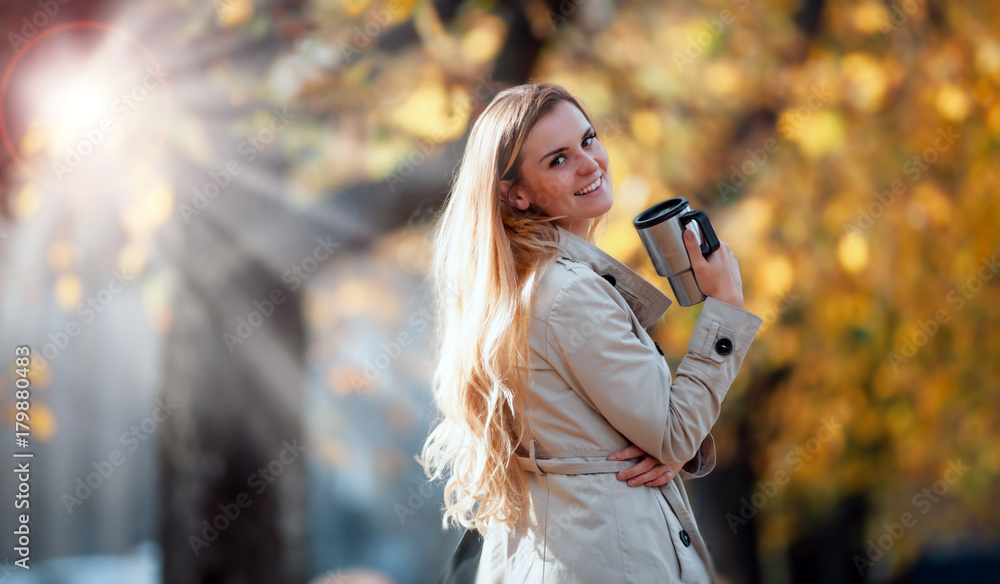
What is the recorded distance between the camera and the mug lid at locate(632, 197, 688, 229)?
1520 millimetres

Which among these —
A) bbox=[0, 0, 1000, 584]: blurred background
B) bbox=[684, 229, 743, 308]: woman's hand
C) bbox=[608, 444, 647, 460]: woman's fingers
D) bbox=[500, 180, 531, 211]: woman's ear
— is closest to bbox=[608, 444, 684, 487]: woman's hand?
bbox=[608, 444, 647, 460]: woman's fingers

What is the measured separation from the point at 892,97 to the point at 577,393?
10.9 feet

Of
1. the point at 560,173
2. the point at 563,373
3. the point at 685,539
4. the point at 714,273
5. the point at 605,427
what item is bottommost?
the point at 685,539

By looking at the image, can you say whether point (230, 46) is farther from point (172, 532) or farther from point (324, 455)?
point (324, 455)

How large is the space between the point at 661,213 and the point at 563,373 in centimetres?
40

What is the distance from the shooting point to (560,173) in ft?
5.26

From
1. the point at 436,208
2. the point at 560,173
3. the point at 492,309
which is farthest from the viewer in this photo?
the point at 436,208

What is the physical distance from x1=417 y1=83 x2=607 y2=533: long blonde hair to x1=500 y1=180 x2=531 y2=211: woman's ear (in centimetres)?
1

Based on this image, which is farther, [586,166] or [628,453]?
[586,166]

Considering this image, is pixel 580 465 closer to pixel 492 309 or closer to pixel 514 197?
pixel 492 309

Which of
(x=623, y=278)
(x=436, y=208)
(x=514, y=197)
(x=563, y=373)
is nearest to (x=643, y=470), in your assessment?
(x=563, y=373)

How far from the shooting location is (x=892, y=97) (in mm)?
3893

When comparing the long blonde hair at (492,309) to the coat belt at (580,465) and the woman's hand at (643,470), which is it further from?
the woman's hand at (643,470)

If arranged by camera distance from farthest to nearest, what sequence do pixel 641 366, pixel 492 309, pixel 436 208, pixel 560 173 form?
pixel 436 208
pixel 560 173
pixel 492 309
pixel 641 366
